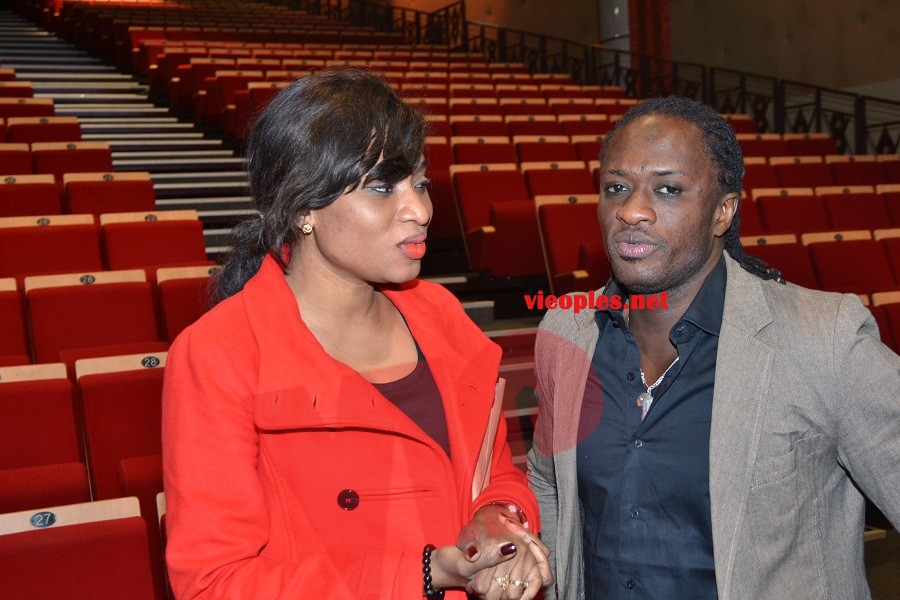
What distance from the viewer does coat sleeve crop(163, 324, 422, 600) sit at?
2.39 feet

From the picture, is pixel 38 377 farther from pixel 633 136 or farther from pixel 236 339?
pixel 633 136

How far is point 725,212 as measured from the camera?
0.98 meters

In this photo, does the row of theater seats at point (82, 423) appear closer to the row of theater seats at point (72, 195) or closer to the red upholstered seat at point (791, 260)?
the row of theater seats at point (72, 195)

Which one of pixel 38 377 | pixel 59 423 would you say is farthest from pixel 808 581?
pixel 38 377

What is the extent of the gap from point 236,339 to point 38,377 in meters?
1.19

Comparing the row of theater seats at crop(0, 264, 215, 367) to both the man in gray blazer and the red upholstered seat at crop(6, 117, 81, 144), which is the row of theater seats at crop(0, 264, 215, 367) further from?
the red upholstered seat at crop(6, 117, 81, 144)

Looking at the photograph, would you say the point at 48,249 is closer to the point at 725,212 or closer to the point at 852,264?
the point at 725,212

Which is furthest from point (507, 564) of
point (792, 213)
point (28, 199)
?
point (792, 213)

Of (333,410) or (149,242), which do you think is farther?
(149,242)

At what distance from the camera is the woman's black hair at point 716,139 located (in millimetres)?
959

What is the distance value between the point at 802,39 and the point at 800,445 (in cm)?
717

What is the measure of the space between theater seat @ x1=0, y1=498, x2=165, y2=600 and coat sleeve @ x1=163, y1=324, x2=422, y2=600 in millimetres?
445

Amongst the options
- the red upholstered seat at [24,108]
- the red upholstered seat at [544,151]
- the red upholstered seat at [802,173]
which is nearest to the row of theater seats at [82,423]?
the red upholstered seat at [544,151]

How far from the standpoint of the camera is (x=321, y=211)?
0.85 metres
